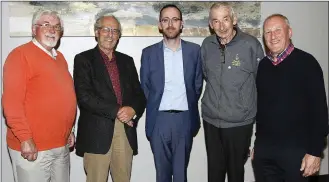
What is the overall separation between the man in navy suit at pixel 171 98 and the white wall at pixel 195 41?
1.83ft

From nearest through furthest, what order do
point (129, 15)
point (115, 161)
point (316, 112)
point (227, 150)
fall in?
point (316, 112)
point (227, 150)
point (115, 161)
point (129, 15)

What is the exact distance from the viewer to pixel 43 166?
8.17ft

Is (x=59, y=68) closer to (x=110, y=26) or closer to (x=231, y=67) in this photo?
(x=110, y=26)

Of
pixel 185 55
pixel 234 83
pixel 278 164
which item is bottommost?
pixel 278 164

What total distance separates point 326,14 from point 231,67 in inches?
71.8

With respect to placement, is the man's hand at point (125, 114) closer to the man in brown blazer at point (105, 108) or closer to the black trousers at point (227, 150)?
the man in brown blazer at point (105, 108)

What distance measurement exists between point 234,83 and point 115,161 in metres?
1.18

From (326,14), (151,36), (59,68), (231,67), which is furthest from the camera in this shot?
(326,14)

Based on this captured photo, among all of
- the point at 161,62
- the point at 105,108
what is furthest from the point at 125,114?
the point at 161,62

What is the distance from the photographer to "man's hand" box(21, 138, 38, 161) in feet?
7.68

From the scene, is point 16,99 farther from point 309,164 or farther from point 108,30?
point 309,164

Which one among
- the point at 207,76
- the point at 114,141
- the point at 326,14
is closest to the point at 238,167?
the point at 207,76

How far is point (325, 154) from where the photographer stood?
407cm

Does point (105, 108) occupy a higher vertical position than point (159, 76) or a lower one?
lower
